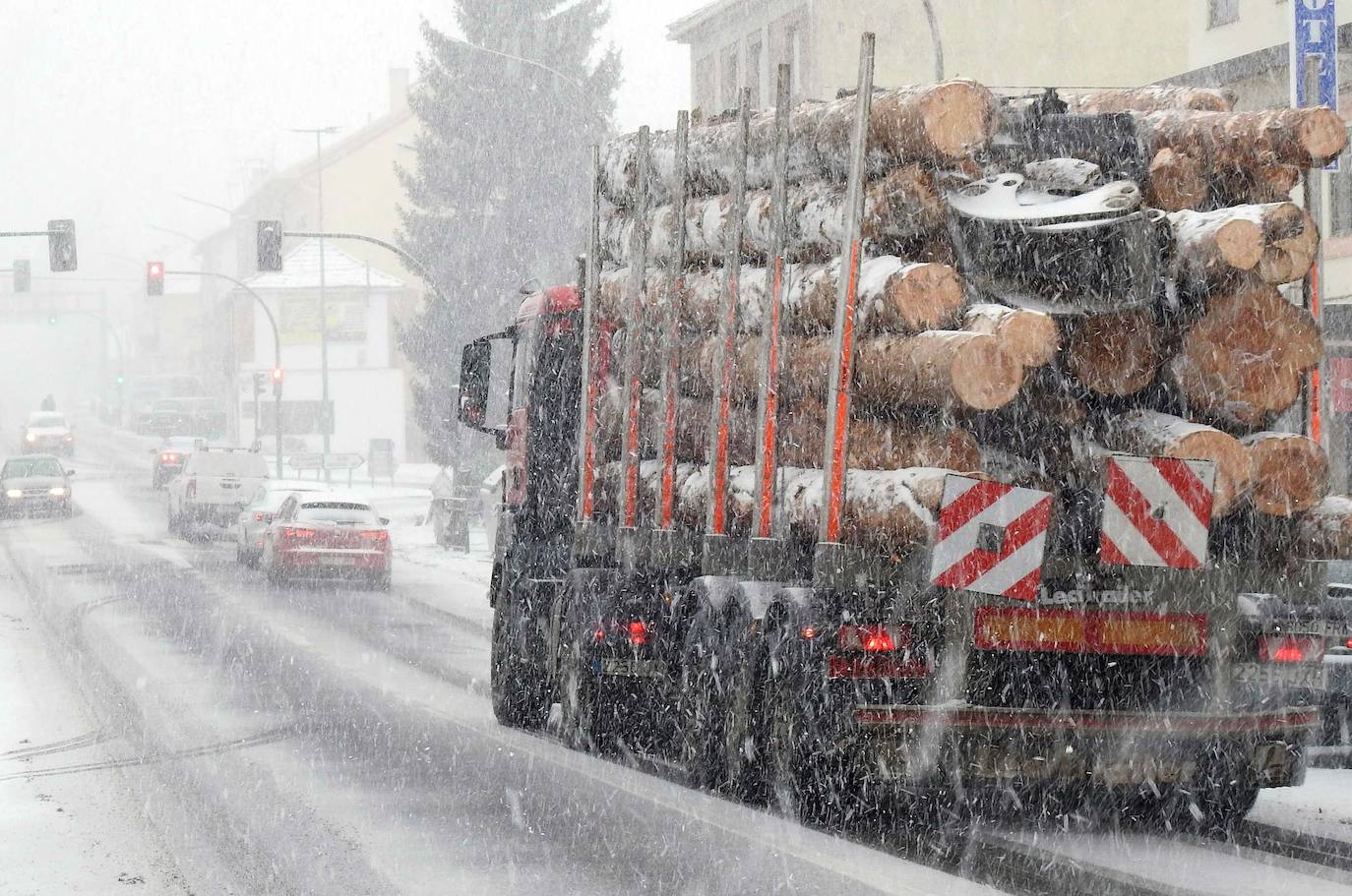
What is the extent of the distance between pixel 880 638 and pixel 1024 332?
148 cm

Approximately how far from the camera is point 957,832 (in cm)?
922

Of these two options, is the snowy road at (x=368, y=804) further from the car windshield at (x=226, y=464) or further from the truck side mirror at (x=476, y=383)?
the car windshield at (x=226, y=464)

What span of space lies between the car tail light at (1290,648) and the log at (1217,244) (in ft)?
5.36

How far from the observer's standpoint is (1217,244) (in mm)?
8266

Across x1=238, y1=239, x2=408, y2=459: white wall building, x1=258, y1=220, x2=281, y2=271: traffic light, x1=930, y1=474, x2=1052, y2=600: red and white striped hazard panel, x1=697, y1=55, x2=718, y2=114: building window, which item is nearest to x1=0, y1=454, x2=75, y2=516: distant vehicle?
x1=258, y1=220, x2=281, y2=271: traffic light

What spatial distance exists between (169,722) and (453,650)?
5856 millimetres

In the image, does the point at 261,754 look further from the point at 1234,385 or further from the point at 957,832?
the point at 1234,385

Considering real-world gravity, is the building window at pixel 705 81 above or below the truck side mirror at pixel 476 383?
above

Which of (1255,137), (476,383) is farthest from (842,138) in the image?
(476,383)

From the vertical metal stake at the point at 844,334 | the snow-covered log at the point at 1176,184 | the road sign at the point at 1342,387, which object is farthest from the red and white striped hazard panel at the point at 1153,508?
the road sign at the point at 1342,387

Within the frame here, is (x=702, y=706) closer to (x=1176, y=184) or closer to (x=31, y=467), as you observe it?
(x=1176, y=184)

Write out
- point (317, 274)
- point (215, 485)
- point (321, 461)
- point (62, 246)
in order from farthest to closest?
point (317, 274) < point (321, 461) < point (62, 246) < point (215, 485)

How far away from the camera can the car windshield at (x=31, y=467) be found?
4381 cm

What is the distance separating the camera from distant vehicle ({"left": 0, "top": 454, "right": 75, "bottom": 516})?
43.3 metres
